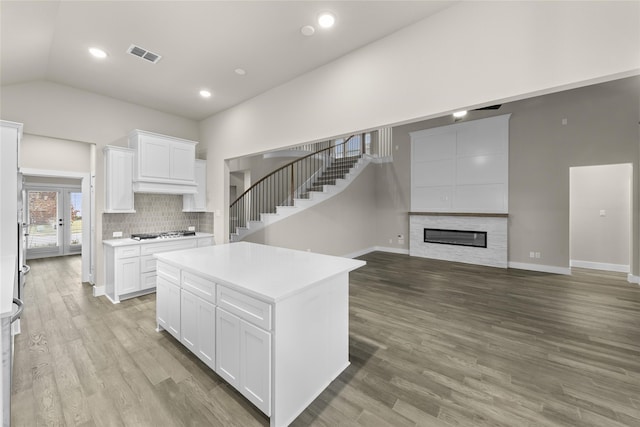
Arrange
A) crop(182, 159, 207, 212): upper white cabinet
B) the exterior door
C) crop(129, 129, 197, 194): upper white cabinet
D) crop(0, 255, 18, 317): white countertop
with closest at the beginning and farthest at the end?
1. crop(0, 255, 18, 317): white countertop
2. crop(129, 129, 197, 194): upper white cabinet
3. crop(182, 159, 207, 212): upper white cabinet
4. the exterior door

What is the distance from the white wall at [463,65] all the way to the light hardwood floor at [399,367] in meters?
2.27

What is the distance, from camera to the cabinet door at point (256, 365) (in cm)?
158

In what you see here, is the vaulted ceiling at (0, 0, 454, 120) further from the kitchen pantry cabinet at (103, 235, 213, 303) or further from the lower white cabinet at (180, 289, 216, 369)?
the lower white cabinet at (180, 289, 216, 369)

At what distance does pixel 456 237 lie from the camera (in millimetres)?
6391

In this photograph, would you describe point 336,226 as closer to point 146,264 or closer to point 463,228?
point 463,228

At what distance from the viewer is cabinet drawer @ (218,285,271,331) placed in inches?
61.3

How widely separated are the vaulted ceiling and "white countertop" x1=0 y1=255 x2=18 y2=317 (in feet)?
6.55

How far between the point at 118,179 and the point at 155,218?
921 mm

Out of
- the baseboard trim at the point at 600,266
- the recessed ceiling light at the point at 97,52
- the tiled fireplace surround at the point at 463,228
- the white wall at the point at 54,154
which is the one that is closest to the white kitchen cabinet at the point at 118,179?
the white wall at the point at 54,154

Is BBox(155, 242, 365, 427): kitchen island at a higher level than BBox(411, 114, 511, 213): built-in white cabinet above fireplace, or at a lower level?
lower

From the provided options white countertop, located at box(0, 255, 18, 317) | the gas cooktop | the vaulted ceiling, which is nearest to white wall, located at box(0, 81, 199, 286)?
the vaulted ceiling

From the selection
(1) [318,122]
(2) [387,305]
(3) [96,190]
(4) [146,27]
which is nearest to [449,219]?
(2) [387,305]

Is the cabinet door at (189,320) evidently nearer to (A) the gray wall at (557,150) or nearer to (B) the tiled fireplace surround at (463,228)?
(B) the tiled fireplace surround at (463,228)

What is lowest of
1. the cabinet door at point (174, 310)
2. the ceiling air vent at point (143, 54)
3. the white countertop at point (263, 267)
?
the cabinet door at point (174, 310)
